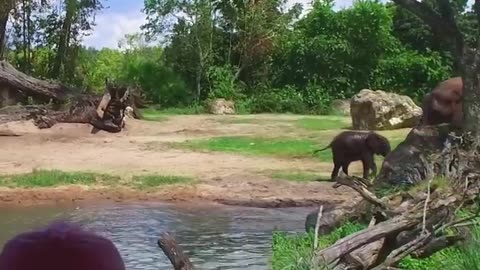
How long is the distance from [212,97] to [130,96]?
31.2ft

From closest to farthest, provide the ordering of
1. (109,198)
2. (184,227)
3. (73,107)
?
(184,227), (109,198), (73,107)

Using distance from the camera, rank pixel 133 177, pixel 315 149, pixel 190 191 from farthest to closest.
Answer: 1. pixel 315 149
2. pixel 133 177
3. pixel 190 191

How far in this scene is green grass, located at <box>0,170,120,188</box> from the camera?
47.1 ft

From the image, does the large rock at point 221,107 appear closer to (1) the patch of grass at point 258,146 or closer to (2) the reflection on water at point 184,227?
(1) the patch of grass at point 258,146

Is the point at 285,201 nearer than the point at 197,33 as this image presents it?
Yes

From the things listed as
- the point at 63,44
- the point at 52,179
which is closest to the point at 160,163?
the point at 52,179

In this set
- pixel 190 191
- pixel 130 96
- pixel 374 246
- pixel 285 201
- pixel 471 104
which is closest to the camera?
pixel 374 246

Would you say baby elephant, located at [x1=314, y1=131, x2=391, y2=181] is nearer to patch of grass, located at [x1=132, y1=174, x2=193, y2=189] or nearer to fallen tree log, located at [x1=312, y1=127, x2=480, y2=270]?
patch of grass, located at [x1=132, y1=174, x2=193, y2=189]

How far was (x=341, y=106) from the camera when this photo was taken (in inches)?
1248

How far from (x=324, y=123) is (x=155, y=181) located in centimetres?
1106

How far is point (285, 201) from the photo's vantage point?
13188 millimetres

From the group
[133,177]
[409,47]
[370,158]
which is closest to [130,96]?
[133,177]

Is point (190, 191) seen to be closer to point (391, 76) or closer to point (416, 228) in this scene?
point (416, 228)

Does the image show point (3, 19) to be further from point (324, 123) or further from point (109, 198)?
point (109, 198)
